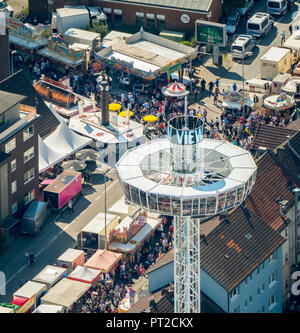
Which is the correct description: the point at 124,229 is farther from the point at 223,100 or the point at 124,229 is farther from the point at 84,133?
the point at 223,100

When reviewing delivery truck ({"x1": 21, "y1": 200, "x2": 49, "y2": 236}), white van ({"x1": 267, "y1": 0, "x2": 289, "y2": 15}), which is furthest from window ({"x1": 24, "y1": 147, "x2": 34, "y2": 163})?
white van ({"x1": 267, "y1": 0, "x2": 289, "y2": 15})

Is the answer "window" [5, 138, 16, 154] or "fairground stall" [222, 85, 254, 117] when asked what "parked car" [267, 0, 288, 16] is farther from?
"window" [5, 138, 16, 154]

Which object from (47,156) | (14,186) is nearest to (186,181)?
(14,186)

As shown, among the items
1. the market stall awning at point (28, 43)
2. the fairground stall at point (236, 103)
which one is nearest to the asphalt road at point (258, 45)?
the fairground stall at point (236, 103)

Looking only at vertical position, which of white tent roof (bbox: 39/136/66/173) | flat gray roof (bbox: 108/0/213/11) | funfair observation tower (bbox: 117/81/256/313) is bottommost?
white tent roof (bbox: 39/136/66/173)
